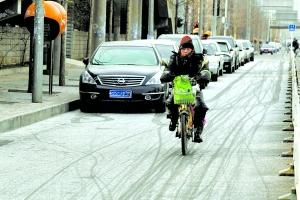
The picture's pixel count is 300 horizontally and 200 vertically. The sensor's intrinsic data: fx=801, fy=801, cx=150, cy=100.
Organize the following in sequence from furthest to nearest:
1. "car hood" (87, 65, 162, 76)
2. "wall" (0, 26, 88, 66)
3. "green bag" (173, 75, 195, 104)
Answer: "wall" (0, 26, 88, 66)
"car hood" (87, 65, 162, 76)
"green bag" (173, 75, 195, 104)

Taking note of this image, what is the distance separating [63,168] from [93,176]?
0.70 meters

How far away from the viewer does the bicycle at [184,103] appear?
10.7 meters

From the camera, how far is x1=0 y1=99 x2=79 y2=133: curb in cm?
1342

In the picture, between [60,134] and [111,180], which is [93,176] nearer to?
[111,180]

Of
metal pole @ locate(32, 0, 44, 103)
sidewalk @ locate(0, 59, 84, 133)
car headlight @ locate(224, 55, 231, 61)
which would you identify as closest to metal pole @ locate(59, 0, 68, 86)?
sidewalk @ locate(0, 59, 84, 133)

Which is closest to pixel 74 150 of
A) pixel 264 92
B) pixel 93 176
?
pixel 93 176

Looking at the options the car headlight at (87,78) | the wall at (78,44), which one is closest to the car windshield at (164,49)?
the car headlight at (87,78)

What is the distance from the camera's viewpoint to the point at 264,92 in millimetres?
24766

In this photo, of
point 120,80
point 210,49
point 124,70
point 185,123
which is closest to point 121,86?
point 120,80

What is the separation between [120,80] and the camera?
665 inches

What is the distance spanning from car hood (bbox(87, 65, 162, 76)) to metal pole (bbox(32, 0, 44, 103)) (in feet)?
3.82

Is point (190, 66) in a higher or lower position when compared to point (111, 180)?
higher

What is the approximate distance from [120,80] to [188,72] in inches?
240

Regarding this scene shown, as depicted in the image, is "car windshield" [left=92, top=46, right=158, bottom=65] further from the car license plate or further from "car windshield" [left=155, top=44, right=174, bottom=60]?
"car windshield" [left=155, top=44, right=174, bottom=60]
